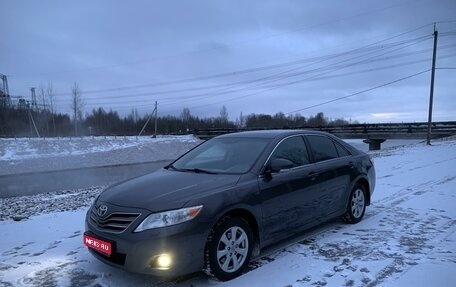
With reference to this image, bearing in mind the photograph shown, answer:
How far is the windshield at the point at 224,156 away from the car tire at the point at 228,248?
749mm

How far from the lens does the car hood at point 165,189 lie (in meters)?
4.10

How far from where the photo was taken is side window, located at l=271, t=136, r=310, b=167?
5.36m

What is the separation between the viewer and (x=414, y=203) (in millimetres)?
7793

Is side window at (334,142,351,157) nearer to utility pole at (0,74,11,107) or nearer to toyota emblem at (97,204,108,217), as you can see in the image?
toyota emblem at (97,204,108,217)

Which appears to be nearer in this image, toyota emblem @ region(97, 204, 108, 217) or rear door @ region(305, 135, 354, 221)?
toyota emblem @ region(97, 204, 108, 217)

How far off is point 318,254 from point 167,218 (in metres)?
2.17

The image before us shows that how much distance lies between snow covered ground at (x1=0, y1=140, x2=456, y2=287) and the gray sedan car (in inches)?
11.8

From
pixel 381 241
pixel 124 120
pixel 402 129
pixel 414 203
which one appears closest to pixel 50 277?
pixel 381 241

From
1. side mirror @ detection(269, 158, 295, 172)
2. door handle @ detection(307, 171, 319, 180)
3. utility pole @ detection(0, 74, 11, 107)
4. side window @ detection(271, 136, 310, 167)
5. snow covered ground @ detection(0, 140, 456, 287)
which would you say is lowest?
snow covered ground @ detection(0, 140, 456, 287)

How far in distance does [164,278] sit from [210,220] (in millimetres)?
900

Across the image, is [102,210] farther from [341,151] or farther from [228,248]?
[341,151]

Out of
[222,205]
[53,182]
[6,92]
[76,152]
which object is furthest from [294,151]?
[6,92]

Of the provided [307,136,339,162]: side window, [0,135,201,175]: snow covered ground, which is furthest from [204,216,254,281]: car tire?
[0,135,201,175]: snow covered ground

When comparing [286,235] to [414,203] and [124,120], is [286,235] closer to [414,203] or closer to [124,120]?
[414,203]
